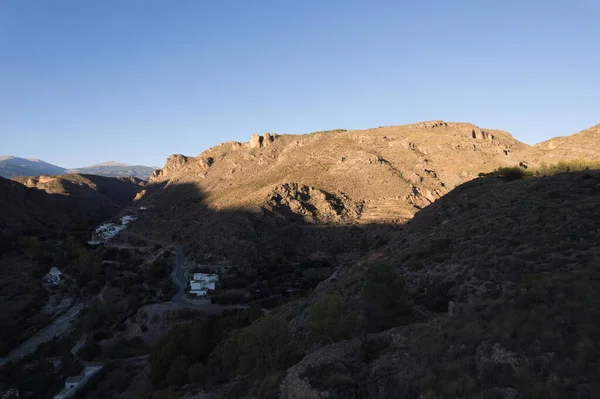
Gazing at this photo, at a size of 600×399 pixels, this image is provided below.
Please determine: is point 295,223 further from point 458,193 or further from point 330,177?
point 458,193

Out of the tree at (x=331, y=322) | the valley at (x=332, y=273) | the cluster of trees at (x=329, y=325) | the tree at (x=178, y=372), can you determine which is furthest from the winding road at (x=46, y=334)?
the tree at (x=331, y=322)

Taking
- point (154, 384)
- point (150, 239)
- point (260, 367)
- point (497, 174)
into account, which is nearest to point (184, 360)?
point (154, 384)

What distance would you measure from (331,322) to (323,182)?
67.1m

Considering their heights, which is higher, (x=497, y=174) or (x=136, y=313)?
(x=497, y=174)

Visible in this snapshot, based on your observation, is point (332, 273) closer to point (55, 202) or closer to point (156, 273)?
point (156, 273)

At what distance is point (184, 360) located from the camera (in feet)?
81.7

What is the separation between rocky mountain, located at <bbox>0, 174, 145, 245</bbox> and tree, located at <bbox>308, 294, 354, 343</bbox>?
8798 cm

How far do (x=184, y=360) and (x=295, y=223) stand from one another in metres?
46.6

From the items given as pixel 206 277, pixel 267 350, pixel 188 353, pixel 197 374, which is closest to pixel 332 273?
pixel 206 277

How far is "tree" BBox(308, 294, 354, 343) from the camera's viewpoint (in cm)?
1501

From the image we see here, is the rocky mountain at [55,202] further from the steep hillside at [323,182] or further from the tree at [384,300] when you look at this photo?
the tree at [384,300]

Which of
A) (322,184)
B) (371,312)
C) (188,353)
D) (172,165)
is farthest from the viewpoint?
(172,165)

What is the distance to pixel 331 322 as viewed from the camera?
1519cm

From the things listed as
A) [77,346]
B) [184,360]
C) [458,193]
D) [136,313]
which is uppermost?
[458,193]
